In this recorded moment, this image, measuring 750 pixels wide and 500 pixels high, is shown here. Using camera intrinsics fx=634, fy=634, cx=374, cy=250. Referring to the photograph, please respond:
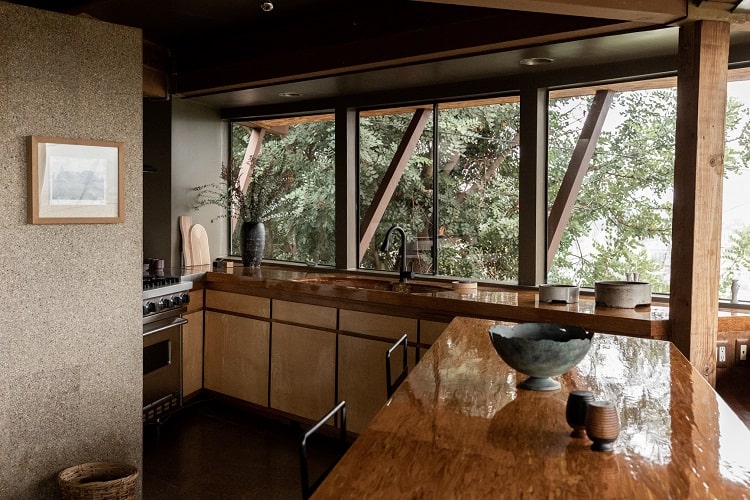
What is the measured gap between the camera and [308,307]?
424 centimetres

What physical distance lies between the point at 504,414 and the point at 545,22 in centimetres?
237

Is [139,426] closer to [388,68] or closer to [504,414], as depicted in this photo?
[504,414]

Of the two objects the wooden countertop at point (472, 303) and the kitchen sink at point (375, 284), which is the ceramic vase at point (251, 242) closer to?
the wooden countertop at point (472, 303)

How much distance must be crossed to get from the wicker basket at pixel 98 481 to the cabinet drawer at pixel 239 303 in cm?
164

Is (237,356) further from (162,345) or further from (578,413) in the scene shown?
(578,413)

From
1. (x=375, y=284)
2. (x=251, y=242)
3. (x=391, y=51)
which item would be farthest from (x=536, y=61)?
(x=251, y=242)

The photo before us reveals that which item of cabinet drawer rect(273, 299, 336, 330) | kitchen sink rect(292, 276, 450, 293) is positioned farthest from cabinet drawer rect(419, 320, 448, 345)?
cabinet drawer rect(273, 299, 336, 330)

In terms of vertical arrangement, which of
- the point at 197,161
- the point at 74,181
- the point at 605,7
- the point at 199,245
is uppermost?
the point at 605,7

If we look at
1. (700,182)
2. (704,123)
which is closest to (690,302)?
(700,182)

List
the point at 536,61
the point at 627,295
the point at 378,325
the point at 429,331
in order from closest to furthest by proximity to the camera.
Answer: the point at 627,295, the point at 429,331, the point at 536,61, the point at 378,325

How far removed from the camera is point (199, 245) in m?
5.43

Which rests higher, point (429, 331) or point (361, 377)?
point (429, 331)

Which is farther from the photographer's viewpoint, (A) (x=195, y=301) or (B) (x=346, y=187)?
(B) (x=346, y=187)

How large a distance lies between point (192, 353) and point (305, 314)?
1.05 meters
